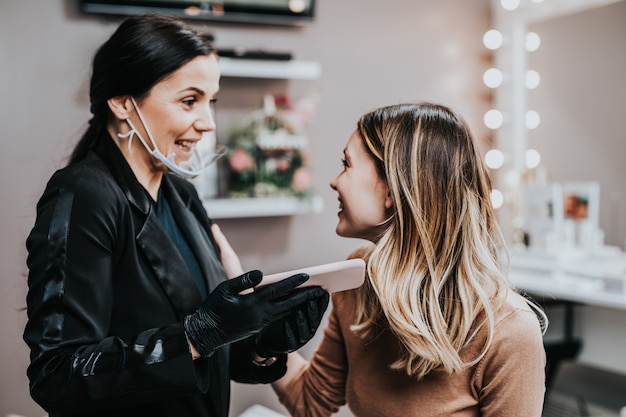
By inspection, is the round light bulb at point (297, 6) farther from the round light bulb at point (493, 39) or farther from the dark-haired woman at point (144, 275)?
the dark-haired woman at point (144, 275)

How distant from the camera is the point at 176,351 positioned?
92 cm

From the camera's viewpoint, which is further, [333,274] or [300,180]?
[300,180]

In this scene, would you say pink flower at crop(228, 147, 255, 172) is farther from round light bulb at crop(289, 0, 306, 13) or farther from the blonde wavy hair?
the blonde wavy hair

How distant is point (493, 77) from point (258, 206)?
148cm

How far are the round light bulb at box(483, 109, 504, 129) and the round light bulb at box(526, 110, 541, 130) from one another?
138 millimetres

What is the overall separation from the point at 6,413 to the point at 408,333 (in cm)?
200

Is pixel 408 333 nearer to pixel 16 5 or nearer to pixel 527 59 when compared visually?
pixel 16 5

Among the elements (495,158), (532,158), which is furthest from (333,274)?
(495,158)

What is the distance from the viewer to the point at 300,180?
2549 millimetres

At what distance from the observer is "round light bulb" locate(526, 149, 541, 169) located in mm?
2936

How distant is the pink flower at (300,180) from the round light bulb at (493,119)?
117 centimetres

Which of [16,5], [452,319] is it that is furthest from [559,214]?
[16,5]

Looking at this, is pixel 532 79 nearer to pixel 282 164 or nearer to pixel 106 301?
pixel 282 164

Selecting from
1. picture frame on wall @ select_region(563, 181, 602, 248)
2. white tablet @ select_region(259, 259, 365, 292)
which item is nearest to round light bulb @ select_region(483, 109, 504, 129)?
picture frame on wall @ select_region(563, 181, 602, 248)
